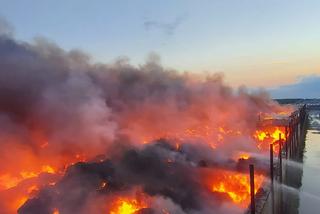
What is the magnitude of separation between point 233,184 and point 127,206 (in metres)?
6.30

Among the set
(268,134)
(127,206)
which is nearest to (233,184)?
(127,206)

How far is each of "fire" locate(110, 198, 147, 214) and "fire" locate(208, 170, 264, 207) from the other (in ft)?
14.9

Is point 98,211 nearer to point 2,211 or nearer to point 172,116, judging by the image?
point 2,211

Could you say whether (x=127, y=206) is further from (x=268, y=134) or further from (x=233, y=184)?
(x=268, y=134)

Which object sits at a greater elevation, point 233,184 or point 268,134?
point 268,134

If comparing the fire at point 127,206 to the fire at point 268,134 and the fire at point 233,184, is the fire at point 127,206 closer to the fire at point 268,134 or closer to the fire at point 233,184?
the fire at point 233,184

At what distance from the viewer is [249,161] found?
79.0ft

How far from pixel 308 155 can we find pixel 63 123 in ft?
116

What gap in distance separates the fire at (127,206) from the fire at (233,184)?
4536 millimetres

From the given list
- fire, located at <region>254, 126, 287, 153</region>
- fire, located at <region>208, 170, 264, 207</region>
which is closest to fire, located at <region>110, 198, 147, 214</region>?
fire, located at <region>208, 170, 264, 207</region>

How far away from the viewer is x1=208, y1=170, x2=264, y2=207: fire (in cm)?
1997

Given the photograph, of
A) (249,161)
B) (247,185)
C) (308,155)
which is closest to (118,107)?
(249,161)

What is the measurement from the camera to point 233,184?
2100 centimetres

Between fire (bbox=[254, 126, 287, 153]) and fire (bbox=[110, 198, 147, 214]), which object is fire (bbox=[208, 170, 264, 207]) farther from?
fire (bbox=[254, 126, 287, 153])
